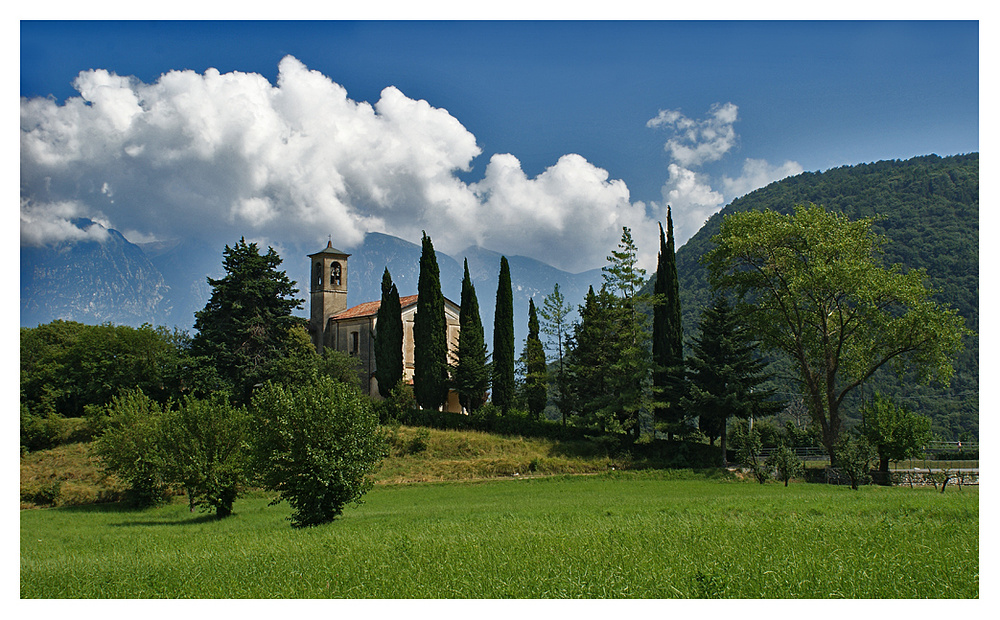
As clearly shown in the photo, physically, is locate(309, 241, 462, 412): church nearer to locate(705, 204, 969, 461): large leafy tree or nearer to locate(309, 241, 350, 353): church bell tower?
locate(309, 241, 350, 353): church bell tower

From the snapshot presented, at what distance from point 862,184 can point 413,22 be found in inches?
2222

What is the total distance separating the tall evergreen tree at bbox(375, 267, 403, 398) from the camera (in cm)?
3334

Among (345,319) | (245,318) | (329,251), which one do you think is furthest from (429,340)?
(329,251)

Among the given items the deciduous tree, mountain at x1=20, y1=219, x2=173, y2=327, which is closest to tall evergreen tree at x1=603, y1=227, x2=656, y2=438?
the deciduous tree

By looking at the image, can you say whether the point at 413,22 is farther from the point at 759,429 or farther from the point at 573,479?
the point at 759,429

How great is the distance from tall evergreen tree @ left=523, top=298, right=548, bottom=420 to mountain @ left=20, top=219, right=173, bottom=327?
19113mm

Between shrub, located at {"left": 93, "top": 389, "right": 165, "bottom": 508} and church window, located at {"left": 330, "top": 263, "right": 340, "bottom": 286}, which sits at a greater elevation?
church window, located at {"left": 330, "top": 263, "right": 340, "bottom": 286}


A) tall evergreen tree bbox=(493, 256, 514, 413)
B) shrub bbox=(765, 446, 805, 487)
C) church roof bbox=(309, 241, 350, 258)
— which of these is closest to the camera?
shrub bbox=(765, 446, 805, 487)

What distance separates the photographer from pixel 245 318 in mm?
32594

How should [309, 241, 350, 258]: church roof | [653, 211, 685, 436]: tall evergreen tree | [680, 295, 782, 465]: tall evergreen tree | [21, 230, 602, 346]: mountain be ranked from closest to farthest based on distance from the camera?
1. [21, 230, 602, 346]: mountain
2. [680, 295, 782, 465]: tall evergreen tree
3. [653, 211, 685, 436]: tall evergreen tree
4. [309, 241, 350, 258]: church roof

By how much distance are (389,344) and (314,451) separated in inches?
830

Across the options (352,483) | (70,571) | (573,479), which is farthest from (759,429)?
(70,571)

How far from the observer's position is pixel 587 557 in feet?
20.1
